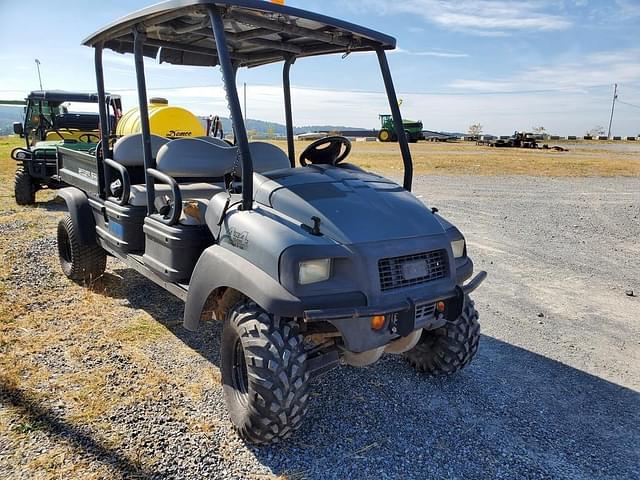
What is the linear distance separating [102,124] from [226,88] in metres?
1.77

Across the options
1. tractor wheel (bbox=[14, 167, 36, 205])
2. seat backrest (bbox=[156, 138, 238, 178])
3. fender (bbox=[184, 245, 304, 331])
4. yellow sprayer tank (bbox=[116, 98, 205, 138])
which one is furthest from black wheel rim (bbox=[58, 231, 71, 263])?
Answer: tractor wheel (bbox=[14, 167, 36, 205])

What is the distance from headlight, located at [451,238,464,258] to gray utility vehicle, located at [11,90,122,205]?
294 inches

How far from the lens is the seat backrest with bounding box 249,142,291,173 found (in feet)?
13.7

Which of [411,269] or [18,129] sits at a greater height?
[18,129]

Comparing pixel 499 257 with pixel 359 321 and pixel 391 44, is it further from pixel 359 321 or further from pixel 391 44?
pixel 359 321

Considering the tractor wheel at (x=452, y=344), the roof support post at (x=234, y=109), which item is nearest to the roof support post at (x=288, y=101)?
the roof support post at (x=234, y=109)

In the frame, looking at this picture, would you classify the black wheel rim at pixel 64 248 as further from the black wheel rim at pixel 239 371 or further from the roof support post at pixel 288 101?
the black wheel rim at pixel 239 371

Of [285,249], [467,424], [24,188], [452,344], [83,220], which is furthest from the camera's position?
[24,188]

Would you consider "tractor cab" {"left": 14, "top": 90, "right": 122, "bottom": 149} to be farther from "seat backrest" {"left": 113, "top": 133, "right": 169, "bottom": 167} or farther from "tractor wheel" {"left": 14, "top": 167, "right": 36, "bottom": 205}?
"seat backrest" {"left": 113, "top": 133, "right": 169, "bottom": 167}

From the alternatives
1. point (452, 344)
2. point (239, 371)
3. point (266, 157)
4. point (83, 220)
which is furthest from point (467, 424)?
point (83, 220)

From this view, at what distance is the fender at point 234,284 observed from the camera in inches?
95.5

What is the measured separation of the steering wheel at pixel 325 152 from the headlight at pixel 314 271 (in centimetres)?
123

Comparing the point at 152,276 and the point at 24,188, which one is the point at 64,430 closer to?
the point at 152,276

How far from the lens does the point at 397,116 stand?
3.68m
